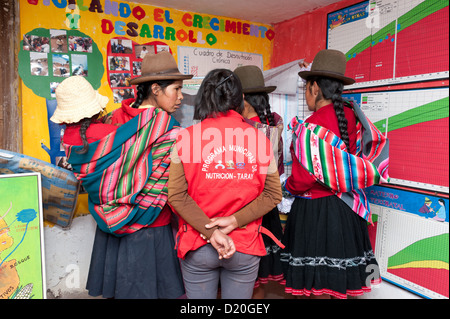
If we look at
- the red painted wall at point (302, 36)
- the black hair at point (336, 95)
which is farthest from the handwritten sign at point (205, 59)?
the black hair at point (336, 95)

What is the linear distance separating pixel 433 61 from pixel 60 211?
2484 millimetres

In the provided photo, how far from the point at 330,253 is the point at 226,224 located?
0.78 m

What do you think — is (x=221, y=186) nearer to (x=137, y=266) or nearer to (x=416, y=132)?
(x=137, y=266)

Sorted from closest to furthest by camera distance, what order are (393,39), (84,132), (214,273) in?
(214,273), (84,132), (393,39)

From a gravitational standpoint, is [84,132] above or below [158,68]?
below

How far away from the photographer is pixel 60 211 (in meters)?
2.05

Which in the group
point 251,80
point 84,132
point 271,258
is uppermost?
point 251,80

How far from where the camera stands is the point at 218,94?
1337 millimetres

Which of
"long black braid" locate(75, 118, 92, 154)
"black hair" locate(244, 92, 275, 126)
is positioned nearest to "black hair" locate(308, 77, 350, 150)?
"black hair" locate(244, 92, 275, 126)

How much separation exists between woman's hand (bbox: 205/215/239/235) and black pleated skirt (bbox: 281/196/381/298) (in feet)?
2.23

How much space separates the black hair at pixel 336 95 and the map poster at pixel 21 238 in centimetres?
172

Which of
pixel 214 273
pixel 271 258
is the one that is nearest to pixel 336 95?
pixel 271 258

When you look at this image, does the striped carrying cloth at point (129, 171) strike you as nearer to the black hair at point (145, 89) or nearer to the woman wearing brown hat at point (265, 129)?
the black hair at point (145, 89)

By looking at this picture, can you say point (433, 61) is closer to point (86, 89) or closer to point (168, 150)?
point (168, 150)
